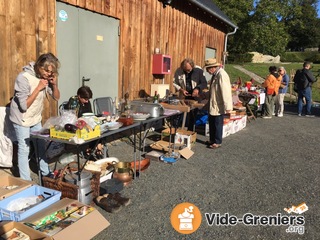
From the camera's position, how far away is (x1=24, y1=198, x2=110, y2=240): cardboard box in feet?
9.02

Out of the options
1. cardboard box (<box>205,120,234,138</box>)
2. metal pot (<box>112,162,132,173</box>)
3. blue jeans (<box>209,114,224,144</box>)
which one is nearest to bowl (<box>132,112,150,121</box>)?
metal pot (<box>112,162,132,173</box>)

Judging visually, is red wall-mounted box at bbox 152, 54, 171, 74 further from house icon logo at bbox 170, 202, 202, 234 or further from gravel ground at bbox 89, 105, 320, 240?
house icon logo at bbox 170, 202, 202, 234

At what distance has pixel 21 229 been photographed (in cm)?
271

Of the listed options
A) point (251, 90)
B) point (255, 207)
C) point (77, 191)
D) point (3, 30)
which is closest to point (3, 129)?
point (3, 30)

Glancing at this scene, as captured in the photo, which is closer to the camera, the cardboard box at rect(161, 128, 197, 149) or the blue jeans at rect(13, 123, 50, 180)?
the blue jeans at rect(13, 123, 50, 180)

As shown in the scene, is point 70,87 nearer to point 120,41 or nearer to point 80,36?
point 80,36

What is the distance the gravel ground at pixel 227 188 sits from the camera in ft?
10.6

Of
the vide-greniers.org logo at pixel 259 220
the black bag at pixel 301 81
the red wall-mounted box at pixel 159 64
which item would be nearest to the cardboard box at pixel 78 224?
the vide-greniers.org logo at pixel 259 220

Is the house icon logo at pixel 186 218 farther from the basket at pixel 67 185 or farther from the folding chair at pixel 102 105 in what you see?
the folding chair at pixel 102 105

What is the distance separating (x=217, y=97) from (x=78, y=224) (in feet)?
13.4

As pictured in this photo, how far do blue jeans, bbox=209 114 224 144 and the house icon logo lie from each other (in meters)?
2.77

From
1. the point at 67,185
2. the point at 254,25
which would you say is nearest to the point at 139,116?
the point at 67,185

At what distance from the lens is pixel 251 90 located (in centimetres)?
1076

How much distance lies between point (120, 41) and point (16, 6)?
259cm
